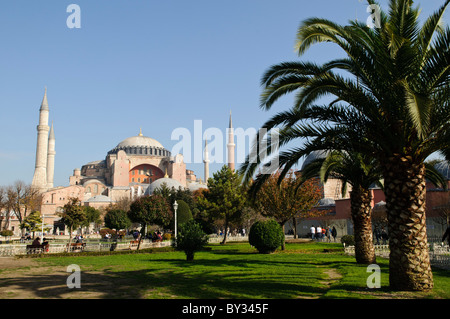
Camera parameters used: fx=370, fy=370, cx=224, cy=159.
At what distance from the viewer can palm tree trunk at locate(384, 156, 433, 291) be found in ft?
21.1

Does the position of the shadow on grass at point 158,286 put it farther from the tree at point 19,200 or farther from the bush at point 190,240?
the tree at point 19,200

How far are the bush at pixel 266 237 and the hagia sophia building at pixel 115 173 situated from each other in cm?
4617

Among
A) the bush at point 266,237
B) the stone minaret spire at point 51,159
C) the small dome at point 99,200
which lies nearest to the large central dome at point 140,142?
the stone minaret spire at point 51,159

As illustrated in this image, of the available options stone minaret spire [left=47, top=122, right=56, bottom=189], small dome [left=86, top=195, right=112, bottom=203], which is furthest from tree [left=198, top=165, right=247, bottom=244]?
stone minaret spire [left=47, top=122, right=56, bottom=189]

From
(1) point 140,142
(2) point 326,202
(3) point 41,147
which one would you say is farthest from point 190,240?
(1) point 140,142

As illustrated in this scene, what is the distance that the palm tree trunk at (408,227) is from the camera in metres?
6.42

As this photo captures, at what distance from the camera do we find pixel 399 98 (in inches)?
261

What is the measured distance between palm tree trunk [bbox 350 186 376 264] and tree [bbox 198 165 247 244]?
1537cm

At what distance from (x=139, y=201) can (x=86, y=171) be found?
71670 mm

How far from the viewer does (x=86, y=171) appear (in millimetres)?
89250

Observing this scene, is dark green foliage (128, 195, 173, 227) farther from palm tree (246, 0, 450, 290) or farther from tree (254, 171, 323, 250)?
palm tree (246, 0, 450, 290)

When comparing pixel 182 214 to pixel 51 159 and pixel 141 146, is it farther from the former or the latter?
pixel 141 146
